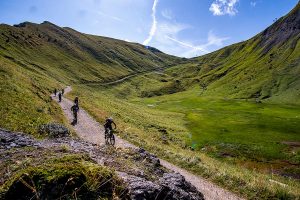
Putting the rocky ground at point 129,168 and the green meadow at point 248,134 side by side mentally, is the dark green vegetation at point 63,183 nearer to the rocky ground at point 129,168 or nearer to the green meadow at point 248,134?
the rocky ground at point 129,168

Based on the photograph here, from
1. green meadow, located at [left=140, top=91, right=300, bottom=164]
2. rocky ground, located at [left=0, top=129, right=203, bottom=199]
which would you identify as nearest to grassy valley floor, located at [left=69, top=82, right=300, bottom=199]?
green meadow, located at [left=140, top=91, right=300, bottom=164]

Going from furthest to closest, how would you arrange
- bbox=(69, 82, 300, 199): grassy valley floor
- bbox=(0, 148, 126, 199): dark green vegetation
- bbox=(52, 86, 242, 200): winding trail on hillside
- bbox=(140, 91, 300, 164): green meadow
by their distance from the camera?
bbox=(140, 91, 300, 164): green meadow
bbox=(69, 82, 300, 199): grassy valley floor
bbox=(52, 86, 242, 200): winding trail on hillside
bbox=(0, 148, 126, 199): dark green vegetation

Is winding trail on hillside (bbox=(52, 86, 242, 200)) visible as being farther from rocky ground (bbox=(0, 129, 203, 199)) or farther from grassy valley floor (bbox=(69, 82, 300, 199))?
rocky ground (bbox=(0, 129, 203, 199))

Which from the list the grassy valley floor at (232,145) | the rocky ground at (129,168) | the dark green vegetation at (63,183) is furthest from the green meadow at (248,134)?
the dark green vegetation at (63,183)

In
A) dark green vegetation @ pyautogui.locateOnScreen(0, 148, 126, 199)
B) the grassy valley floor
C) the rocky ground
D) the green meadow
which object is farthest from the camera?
the green meadow

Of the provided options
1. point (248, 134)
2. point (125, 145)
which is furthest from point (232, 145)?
point (125, 145)

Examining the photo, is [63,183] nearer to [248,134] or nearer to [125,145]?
[125,145]

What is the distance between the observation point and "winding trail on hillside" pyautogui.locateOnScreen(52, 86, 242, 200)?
71.4 ft

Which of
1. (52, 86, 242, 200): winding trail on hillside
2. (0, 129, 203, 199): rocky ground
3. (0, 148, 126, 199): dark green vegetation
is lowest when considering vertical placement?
(52, 86, 242, 200): winding trail on hillside

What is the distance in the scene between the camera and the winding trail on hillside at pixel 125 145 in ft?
71.4

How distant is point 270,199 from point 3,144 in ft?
53.6

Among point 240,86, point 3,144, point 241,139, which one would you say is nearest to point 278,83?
point 240,86

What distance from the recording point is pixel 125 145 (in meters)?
36.0

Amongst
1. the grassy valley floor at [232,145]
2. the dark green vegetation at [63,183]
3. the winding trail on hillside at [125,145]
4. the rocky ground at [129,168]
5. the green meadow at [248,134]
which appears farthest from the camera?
the green meadow at [248,134]
